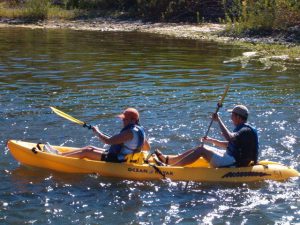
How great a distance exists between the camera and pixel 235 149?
8836mm

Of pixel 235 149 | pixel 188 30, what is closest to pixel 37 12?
pixel 188 30

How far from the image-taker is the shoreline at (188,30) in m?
20.3

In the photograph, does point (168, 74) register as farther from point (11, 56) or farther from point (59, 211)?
point (59, 211)

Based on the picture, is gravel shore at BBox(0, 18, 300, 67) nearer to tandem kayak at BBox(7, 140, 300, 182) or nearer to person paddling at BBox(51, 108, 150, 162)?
tandem kayak at BBox(7, 140, 300, 182)

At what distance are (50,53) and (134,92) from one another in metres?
7.46

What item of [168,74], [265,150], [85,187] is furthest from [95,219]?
[168,74]

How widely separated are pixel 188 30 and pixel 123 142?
19231 mm

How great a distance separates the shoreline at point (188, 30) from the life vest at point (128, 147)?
11253mm

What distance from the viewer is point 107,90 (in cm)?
1456

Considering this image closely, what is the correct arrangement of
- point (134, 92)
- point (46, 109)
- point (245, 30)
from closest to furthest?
1. point (46, 109)
2. point (134, 92)
3. point (245, 30)

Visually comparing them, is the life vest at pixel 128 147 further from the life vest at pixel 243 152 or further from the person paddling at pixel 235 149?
the life vest at pixel 243 152

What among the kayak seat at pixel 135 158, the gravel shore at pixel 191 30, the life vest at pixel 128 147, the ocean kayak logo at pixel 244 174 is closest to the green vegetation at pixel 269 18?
the gravel shore at pixel 191 30

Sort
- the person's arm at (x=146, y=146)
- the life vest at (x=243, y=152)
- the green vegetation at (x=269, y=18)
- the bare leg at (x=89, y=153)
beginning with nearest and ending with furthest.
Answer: the life vest at (x=243, y=152) < the bare leg at (x=89, y=153) < the person's arm at (x=146, y=146) < the green vegetation at (x=269, y=18)

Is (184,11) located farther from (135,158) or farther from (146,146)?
(135,158)
